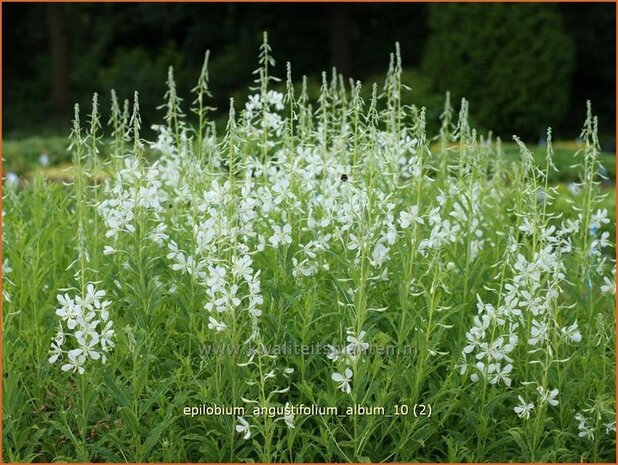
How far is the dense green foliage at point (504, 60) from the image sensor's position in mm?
15953

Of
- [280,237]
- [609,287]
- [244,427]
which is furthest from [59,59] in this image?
[244,427]

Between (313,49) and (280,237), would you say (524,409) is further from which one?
(313,49)

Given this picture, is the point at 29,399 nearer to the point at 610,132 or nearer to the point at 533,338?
the point at 533,338

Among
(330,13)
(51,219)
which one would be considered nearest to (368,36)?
(330,13)

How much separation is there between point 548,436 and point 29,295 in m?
2.29

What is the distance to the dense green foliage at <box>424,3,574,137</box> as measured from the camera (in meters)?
16.0

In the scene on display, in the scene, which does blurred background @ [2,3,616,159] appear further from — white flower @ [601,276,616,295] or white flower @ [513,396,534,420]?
white flower @ [513,396,534,420]

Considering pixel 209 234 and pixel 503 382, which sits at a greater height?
pixel 209 234

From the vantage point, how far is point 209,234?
3199 millimetres

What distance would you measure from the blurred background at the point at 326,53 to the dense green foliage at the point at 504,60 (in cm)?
2

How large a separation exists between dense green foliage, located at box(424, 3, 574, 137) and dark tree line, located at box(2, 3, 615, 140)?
23 mm

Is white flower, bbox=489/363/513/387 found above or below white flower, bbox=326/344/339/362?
below

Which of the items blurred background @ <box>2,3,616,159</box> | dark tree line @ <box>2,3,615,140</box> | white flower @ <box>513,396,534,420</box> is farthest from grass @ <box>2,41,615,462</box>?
dark tree line @ <box>2,3,615,140</box>

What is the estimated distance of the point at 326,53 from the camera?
1984 centimetres
